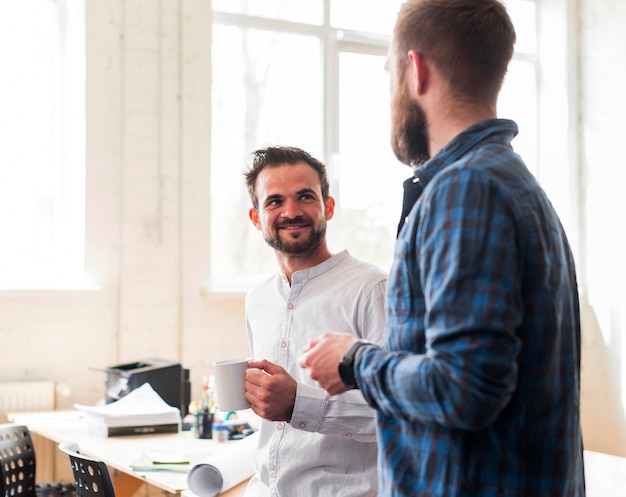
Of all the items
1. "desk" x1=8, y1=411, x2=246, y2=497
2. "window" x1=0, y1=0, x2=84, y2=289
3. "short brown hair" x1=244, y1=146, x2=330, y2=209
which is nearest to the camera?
"short brown hair" x1=244, y1=146, x2=330, y2=209

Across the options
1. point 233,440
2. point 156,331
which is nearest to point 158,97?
point 156,331

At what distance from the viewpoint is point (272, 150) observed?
2.04 meters

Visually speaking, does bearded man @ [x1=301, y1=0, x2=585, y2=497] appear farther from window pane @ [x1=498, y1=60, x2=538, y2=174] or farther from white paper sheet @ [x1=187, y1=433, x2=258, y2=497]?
window pane @ [x1=498, y1=60, x2=538, y2=174]

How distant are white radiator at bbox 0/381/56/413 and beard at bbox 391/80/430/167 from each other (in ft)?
10.1

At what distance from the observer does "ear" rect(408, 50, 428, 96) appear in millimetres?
1101

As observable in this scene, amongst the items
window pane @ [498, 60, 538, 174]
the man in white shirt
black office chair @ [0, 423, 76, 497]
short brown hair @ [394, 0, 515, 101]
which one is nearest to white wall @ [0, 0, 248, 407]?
black office chair @ [0, 423, 76, 497]

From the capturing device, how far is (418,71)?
1103 mm

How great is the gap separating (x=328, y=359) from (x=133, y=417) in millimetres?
2005

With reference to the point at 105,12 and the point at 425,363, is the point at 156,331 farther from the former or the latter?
the point at 425,363

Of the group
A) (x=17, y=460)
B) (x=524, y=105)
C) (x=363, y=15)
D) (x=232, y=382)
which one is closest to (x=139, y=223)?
(x=17, y=460)

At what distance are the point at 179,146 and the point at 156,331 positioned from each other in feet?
3.35

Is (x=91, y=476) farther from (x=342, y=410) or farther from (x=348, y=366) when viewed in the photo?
(x=348, y=366)

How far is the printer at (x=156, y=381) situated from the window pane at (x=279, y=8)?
230cm

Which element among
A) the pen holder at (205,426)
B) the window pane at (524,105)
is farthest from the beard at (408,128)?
the window pane at (524,105)
